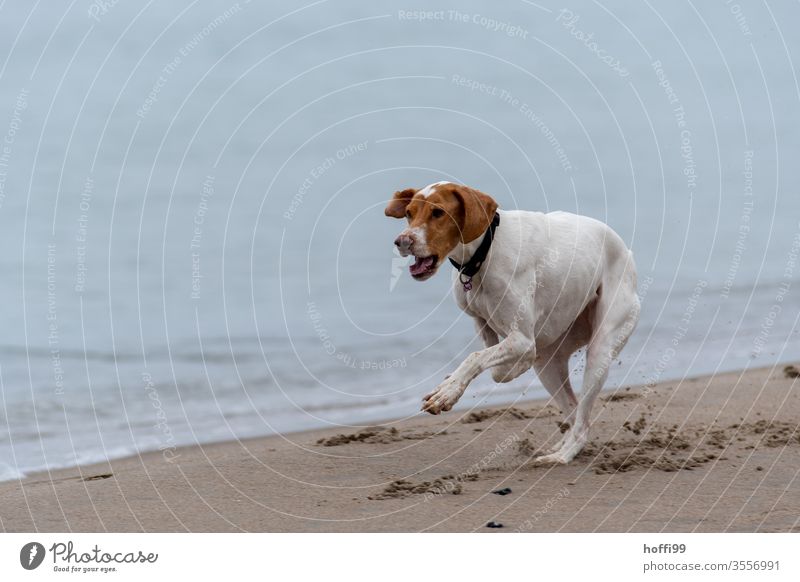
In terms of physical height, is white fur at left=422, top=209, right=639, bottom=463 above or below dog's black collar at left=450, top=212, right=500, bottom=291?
below

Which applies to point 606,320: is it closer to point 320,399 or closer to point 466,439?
point 466,439

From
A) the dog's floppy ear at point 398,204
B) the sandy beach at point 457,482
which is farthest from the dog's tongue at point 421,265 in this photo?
the sandy beach at point 457,482

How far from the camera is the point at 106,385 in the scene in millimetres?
15570

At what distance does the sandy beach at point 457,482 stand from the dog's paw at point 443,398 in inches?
31.7

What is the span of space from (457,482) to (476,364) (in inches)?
48.3

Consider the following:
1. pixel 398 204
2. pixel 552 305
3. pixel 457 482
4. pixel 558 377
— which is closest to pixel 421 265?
pixel 398 204

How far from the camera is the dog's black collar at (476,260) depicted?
934 cm

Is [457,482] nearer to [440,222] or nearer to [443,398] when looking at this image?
[443,398]

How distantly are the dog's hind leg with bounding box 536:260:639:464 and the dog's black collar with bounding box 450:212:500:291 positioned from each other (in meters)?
1.61

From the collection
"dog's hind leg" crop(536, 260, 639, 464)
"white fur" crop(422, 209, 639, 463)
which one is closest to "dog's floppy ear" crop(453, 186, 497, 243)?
"white fur" crop(422, 209, 639, 463)

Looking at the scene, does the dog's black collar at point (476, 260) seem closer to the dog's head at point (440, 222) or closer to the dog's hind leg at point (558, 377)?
the dog's head at point (440, 222)

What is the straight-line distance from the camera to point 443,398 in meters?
8.49

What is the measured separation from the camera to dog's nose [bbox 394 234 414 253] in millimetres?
8734

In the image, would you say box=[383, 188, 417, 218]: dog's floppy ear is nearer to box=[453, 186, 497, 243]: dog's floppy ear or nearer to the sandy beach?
box=[453, 186, 497, 243]: dog's floppy ear
